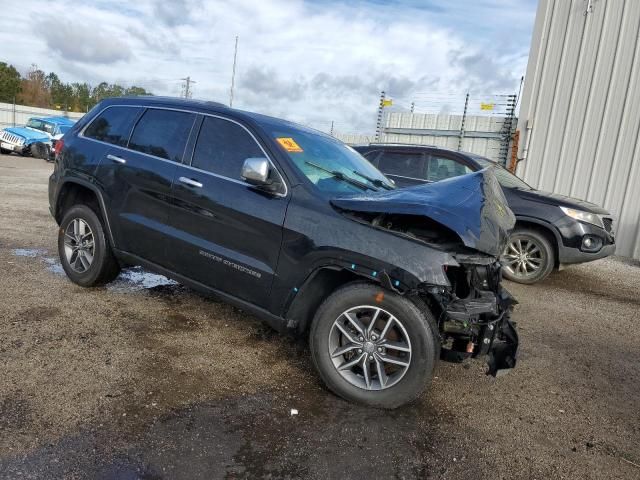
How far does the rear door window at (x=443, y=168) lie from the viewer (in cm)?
684

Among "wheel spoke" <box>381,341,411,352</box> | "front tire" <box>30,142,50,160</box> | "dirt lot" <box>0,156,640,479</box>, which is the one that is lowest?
"dirt lot" <box>0,156,640,479</box>

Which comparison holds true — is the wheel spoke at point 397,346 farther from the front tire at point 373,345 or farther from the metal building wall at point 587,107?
the metal building wall at point 587,107

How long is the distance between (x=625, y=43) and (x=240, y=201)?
405 inches

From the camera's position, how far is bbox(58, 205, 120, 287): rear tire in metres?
4.34

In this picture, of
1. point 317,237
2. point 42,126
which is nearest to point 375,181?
point 317,237

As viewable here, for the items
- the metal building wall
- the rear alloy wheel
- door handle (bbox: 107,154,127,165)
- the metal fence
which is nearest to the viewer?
door handle (bbox: 107,154,127,165)

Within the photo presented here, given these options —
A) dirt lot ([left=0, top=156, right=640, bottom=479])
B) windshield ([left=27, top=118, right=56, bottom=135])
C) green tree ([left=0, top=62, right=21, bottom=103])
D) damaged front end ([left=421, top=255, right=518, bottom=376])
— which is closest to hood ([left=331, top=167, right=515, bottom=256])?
damaged front end ([left=421, top=255, right=518, bottom=376])

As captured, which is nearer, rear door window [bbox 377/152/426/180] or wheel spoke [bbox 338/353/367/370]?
wheel spoke [bbox 338/353/367/370]

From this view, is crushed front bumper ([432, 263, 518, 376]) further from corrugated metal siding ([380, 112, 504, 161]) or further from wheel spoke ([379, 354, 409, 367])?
corrugated metal siding ([380, 112, 504, 161])

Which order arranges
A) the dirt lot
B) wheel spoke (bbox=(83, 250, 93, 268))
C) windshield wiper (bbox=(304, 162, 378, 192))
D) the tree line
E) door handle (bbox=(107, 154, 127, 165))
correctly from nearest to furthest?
1. the dirt lot
2. windshield wiper (bbox=(304, 162, 378, 192))
3. door handle (bbox=(107, 154, 127, 165))
4. wheel spoke (bbox=(83, 250, 93, 268))
5. the tree line

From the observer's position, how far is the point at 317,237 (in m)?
3.10

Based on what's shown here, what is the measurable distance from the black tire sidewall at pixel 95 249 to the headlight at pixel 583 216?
5503mm

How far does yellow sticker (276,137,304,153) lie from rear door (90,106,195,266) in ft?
2.76

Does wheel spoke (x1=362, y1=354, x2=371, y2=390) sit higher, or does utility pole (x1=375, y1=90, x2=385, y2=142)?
utility pole (x1=375, y1=90, x2=385, y2=142)
